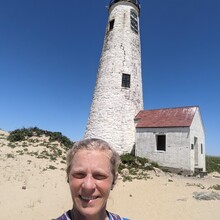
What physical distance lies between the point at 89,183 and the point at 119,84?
684 inches

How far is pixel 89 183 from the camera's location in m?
1.85

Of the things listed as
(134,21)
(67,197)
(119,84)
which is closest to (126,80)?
(119,84)

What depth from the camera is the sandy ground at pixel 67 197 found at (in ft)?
25.1

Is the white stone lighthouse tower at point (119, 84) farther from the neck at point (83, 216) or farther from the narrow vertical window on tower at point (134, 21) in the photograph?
the neck at point (83, 216)

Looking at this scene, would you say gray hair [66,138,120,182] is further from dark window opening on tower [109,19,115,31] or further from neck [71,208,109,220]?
dark window opening on tower [109,19,115,31]

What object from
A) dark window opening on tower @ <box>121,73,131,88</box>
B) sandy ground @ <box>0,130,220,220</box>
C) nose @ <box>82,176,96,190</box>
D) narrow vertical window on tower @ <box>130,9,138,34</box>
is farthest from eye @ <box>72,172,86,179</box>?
narrow vertical window on tower @ <box>130,9,138,34</box>

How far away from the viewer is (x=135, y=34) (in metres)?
20.6

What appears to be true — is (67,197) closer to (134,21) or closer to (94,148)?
(94,148)

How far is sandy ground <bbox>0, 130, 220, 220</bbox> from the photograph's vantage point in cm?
766

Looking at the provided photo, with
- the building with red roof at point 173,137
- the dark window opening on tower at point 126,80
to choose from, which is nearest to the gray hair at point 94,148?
the building with red roof at point 173,137

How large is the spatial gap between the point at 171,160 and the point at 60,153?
28.1ft

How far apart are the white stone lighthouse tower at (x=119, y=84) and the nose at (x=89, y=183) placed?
16018mm

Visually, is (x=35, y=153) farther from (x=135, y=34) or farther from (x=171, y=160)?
(x=135, y=34)

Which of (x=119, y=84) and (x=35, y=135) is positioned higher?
(x=119, y=84)
